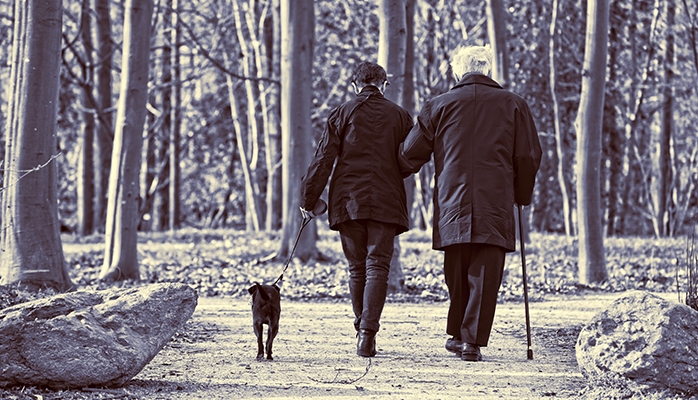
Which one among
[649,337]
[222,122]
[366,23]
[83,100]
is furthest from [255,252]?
[222,122]

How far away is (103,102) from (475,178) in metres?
18.8

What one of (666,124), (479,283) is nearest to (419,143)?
(479,283)

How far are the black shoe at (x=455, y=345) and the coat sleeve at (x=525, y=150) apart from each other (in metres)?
1.13

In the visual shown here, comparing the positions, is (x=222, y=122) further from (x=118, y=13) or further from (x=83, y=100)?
(x=83, y=100)

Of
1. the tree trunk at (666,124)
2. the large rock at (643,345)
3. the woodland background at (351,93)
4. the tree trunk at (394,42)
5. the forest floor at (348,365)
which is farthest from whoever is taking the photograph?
the tree trunk at (666,124)

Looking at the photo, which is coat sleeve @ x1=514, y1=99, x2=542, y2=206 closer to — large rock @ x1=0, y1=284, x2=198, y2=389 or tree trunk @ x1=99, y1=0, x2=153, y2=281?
large rock @ x1=0, y1=284, x2=198, y2=389

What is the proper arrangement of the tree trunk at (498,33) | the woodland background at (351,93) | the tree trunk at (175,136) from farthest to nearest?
the tree trunk at (175,136)
the woodland background at (351,93)
the tree trunk at (498,33)

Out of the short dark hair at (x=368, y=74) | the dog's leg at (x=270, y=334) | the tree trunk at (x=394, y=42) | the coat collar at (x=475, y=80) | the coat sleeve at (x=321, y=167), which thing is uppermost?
the tree trunk at (x=394, y=42)

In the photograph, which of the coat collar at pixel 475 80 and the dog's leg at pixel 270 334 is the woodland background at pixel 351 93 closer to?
the coat collar at pixel 475 80

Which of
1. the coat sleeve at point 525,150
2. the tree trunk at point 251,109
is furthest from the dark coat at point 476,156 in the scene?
the tree trunk at point 251,109

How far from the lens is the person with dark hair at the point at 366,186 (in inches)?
259

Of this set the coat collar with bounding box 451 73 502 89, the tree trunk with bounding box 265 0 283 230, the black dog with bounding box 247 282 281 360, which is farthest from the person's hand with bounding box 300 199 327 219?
the tree trunk with bounding box 265 0 283 230

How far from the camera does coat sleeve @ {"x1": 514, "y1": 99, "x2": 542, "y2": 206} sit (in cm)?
648

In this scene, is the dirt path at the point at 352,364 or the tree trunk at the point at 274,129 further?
the tree trunk at the point at 274,129
